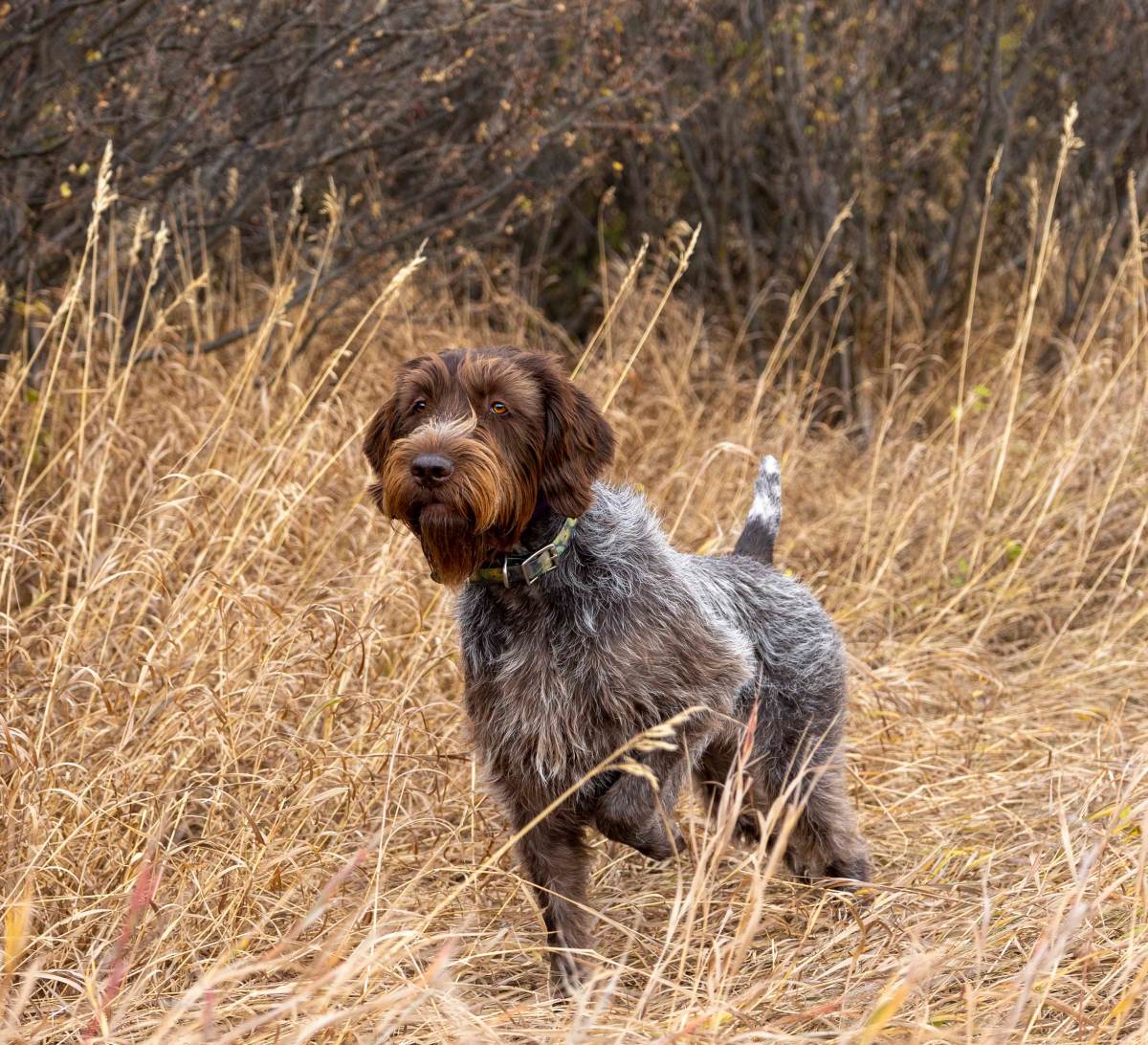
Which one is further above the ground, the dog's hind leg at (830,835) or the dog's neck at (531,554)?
the dog's neck at (531,554)

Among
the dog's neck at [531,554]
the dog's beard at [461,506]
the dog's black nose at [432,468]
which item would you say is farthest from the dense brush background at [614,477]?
the dog's black nose at [432,468]

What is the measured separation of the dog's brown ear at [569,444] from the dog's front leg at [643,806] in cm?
53

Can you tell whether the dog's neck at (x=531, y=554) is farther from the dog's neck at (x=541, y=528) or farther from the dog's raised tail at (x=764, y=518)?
the dog's raised tail at (x=764, y=518)

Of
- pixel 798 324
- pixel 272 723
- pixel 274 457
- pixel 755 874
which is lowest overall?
pixel 798 324

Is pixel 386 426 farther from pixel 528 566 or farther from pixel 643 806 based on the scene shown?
pixel 643 806

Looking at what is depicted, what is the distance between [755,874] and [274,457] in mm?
2194

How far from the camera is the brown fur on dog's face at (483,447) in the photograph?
2.70 metres

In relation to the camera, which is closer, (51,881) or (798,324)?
(51,881)

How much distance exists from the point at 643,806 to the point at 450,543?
2.05ft

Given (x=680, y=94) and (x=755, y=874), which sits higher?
(x=755, y=874)

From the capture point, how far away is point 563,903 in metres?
2.93

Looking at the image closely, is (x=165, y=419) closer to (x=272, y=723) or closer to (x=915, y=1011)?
(x=272, y=723)

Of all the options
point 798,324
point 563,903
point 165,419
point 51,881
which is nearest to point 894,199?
point 798,324

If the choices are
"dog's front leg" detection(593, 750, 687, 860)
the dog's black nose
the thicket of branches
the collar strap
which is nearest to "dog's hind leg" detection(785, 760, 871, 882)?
"dog's front leg" detection(593, 750, 687, 860)
